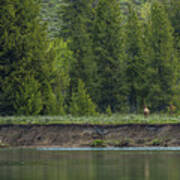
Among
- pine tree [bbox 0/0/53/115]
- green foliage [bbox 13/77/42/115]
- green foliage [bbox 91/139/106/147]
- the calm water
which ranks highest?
pine tree [bbox 0/0/53/115]

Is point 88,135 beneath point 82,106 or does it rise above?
beneath

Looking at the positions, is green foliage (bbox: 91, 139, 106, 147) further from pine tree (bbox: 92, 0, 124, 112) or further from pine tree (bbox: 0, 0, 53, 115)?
pine tree (bbox: 92, 0, 124, 112)

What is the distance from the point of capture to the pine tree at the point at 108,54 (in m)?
57.0

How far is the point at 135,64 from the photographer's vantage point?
58.4 meters

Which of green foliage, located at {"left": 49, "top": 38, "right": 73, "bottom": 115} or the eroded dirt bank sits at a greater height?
green foliage, located at {"left": 49, "top": 38, "right": 73, "bottom": 115}

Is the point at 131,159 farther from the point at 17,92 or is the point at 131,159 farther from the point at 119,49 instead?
the point at 119,49

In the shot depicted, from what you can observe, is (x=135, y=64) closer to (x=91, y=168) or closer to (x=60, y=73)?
(x=60, y=73)

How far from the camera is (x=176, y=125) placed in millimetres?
35406

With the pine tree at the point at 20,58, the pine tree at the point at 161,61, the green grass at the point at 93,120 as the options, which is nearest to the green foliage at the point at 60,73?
the pine tree at the point at 20,58

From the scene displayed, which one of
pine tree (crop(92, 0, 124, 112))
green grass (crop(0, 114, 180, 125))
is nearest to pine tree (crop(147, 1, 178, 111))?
pine tree (crop(92, 0, 124, 112))

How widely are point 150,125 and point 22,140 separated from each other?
7.97m

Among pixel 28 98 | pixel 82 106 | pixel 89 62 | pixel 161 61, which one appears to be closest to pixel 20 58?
pixel 28 98

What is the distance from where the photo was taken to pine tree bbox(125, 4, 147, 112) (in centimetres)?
5719

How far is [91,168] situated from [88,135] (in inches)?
613
